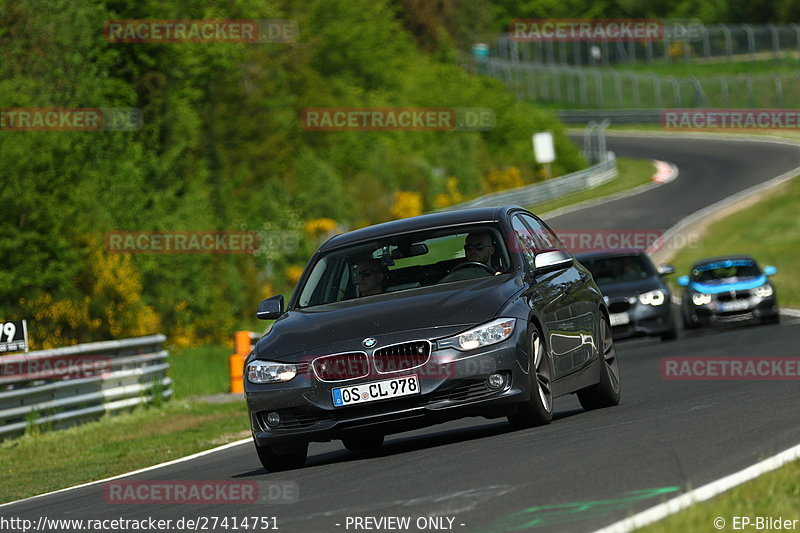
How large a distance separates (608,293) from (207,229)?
26.1 metres

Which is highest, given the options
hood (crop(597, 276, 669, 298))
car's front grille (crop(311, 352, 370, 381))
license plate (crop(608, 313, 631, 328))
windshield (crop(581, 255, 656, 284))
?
car's front grille (crop(311, 352, 370, 381))

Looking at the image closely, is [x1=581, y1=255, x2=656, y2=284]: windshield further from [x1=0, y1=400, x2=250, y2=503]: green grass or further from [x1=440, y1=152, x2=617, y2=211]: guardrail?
[x1=440, y1=152, x2=617, y2=211]: guardrail

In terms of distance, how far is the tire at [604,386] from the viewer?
12.1 metres

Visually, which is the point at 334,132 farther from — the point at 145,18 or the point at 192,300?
the point at 192,300

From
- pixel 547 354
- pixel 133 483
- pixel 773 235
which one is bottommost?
pixel 773 235

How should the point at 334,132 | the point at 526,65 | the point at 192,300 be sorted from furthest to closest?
the point at 526,65 → the point at 334,132 → the point at 192,300

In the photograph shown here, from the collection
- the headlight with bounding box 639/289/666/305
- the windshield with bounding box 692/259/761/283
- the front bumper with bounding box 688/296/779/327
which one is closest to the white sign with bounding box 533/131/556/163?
the windshield with bounding box 692/259/761/283

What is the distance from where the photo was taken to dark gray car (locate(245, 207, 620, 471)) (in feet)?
32.2

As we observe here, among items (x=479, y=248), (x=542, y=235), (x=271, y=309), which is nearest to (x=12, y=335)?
(x=271, y=309)

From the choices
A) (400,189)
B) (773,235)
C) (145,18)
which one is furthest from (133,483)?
(400,189)

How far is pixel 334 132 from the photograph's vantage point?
77.5 meters

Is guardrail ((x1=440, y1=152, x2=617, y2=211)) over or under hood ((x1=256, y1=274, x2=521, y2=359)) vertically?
under

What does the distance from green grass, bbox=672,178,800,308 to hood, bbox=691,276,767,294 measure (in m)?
9.95

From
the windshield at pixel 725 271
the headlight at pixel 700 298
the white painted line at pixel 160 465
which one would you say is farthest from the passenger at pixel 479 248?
the windshield at pixel 725 271
